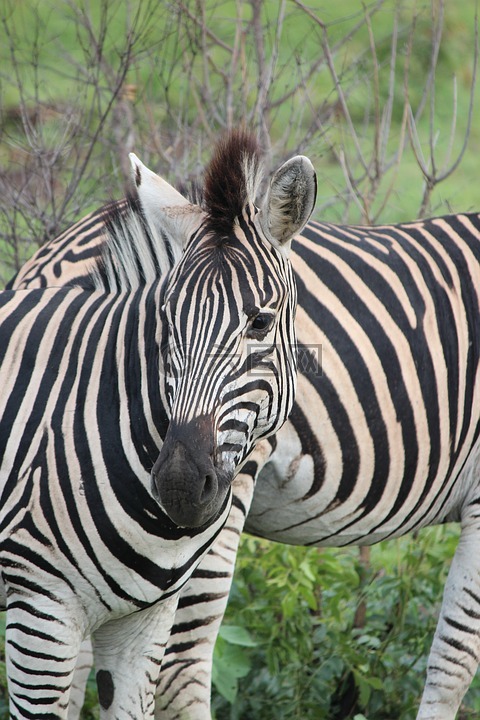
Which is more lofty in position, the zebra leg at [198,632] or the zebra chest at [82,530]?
the zebra chest at [82,530]

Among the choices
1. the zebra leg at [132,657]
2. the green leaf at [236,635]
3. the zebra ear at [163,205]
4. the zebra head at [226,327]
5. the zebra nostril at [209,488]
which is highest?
the zebra ear at [163,205]

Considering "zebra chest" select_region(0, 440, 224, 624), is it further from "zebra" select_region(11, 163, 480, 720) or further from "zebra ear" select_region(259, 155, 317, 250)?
"zebra ear" select_region(259, 155, 317, 250)

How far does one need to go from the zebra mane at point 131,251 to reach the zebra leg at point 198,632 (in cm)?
92

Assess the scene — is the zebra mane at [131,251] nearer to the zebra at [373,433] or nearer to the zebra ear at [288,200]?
the zebra ear at [288,200]

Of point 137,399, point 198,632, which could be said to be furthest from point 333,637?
point 137,399

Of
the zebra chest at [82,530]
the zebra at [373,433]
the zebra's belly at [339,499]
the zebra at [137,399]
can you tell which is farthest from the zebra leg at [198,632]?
the zebra chest at [82,530]

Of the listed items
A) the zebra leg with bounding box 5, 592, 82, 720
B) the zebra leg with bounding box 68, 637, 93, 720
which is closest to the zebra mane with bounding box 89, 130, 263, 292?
the zebra leg with bounding box 5, 592, 82, 720

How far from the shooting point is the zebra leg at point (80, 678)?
3.74 meters

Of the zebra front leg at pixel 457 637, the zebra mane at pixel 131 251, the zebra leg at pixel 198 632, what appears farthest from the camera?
the zebra front leg at pixel 457 637

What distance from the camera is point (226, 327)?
2.50 m

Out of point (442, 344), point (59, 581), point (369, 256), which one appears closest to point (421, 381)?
point (442, 344)

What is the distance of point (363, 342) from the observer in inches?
138

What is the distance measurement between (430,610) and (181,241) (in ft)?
8.45

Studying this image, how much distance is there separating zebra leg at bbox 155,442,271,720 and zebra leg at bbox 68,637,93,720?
38 centimetres
